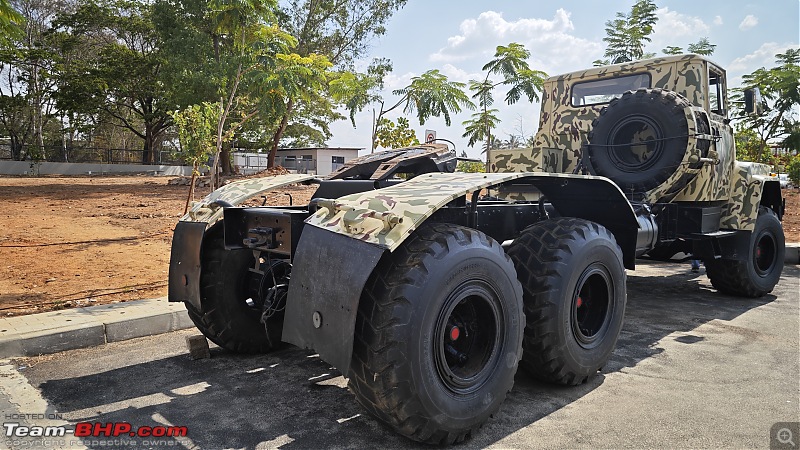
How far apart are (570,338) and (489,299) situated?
2.61 feet

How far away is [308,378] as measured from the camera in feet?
13.0

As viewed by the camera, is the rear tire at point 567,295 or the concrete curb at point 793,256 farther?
the concrete curb at point 793,256

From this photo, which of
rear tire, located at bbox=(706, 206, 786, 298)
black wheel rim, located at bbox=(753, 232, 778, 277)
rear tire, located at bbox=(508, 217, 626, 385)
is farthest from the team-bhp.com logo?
black wheel rim, located at bbox=(753, 232, 778, 277)

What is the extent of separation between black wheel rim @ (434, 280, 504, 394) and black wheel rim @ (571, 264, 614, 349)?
878 millimetres

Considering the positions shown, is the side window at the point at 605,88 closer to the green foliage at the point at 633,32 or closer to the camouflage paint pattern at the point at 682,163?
the camouflage paint pattern at the point at 682,163

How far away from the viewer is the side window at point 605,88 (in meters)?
6.42

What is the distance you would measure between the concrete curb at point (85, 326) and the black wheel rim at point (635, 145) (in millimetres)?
4338

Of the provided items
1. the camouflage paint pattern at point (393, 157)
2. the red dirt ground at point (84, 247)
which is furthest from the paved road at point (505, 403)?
the red dirt ground at point (84, 247)

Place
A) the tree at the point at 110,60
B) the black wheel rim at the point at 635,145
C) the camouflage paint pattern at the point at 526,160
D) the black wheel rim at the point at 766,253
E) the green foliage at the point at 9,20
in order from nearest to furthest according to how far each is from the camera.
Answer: the green foliage at the point at 9,20, the black wheel rim at the point at 635,145, the camouflage paint pattern at the point at 526,160, the black wheel rim at the point at 766,253, the tree at the point at 110,60

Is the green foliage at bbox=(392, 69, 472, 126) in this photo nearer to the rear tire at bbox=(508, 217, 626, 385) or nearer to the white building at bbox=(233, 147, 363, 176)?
the rear tire at bbox=(508, 217, 626, 385)

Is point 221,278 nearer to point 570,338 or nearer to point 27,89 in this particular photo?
point 570,338

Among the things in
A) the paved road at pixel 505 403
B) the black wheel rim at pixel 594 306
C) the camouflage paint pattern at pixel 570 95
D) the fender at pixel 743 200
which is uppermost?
the camouflage paint pattern at pixel 570 95

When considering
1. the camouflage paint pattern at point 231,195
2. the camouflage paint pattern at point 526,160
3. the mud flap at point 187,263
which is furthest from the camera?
the camouflage paint pattern at point 526,160

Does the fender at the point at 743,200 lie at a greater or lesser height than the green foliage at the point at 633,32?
lesser
